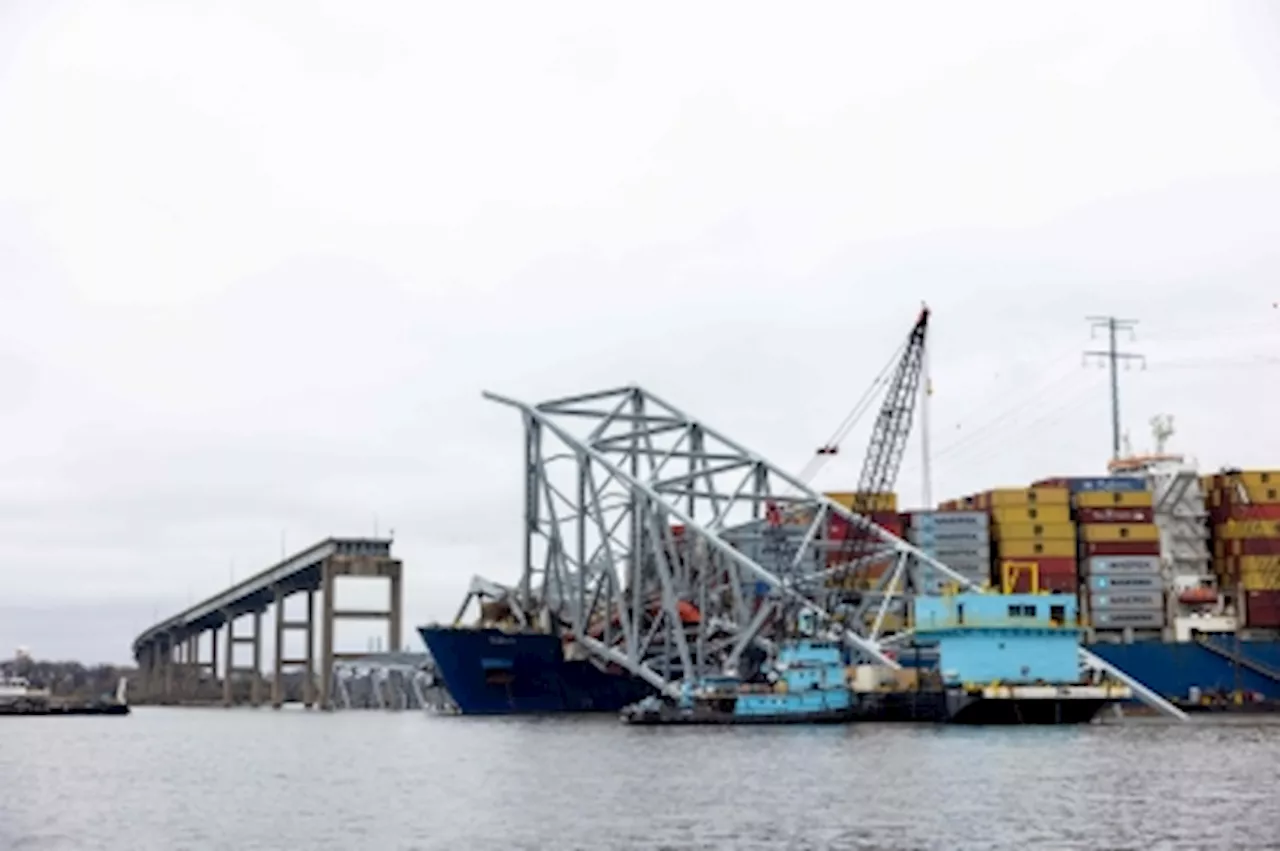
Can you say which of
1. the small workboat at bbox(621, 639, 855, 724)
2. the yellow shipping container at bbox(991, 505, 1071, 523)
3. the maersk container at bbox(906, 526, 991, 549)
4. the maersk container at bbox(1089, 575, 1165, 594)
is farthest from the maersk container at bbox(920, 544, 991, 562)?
the small workboat at bbox(621, 639, 855, 724)

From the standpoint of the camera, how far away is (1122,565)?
122750 millimetres

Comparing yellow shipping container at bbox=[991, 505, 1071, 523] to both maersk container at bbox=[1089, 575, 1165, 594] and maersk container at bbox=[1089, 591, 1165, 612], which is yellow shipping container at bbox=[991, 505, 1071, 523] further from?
maersk container at bbox=[1089, 591, 1165, 612]

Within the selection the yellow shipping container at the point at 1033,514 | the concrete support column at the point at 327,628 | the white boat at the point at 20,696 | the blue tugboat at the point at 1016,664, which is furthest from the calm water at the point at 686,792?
the concrete support column at the point at 327,628

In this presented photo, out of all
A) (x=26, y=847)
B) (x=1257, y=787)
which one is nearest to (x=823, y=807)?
(x=1257, y=787)

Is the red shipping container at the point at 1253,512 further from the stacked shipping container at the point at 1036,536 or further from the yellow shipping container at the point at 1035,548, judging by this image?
the yellow shipping container at the point at 1035,548

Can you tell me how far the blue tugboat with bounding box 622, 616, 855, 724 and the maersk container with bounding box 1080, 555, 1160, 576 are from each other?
1212 inches

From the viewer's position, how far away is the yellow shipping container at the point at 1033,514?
123688mm

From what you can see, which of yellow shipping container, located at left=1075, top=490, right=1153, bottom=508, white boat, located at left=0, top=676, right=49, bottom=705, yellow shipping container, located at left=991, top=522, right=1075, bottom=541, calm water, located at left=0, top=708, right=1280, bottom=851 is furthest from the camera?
white boat, located at left=0, top=676, right=49, bottom=705

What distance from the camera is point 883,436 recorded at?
112 m

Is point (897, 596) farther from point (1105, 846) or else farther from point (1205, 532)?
point (1105, 846)

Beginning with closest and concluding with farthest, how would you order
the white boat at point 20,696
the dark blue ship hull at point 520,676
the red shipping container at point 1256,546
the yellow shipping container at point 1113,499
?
the dark blue ship hull at point 520,676, the red shipping container at point 1256,546, the yellow shipping container at point 1113,499, the white boat at point 20,696

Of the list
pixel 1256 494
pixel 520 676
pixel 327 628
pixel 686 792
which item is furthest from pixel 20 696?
pixel 686 792

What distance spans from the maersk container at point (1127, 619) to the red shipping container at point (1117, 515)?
6.76 meters

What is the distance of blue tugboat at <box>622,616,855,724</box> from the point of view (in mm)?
93438
